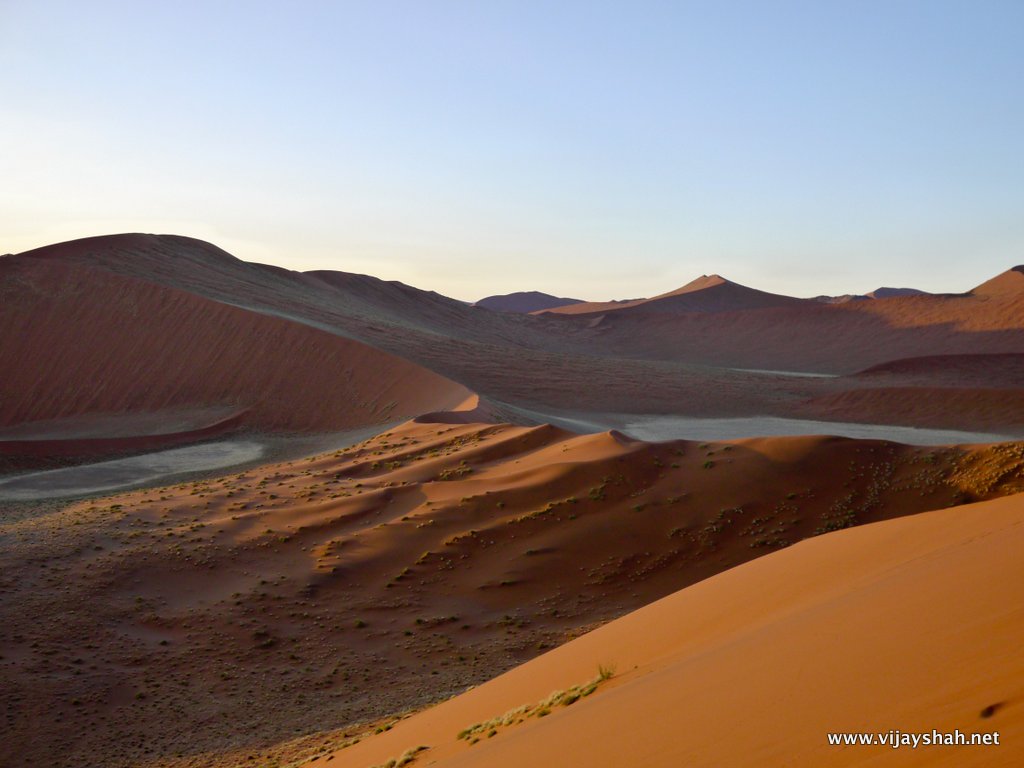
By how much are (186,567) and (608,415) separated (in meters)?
24.3

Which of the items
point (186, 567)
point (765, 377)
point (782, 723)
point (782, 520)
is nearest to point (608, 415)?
point (765, 377)

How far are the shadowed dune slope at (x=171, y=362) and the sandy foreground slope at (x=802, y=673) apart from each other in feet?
83.5

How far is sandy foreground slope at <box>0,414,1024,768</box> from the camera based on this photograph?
35.1 ft

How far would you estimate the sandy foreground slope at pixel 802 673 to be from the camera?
11.2 feet

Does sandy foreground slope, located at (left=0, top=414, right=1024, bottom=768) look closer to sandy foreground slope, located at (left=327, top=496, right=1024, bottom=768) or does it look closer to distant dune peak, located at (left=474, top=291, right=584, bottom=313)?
sandy foreground slope, located at (left=327, top=496, right=1024, bottom=768)

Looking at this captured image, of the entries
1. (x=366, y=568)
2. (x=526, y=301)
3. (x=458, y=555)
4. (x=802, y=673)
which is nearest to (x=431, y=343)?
(x=458, y=555)

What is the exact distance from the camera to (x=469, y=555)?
15.6m

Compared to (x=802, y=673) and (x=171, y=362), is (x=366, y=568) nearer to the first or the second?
(x=802, y=673)

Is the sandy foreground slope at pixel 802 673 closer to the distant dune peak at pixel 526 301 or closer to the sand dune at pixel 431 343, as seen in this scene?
the sand dune at pixel 431 343

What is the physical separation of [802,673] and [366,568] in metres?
11.7

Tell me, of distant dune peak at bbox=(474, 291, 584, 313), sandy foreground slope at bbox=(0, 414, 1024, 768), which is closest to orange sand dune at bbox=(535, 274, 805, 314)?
distant dune peak at bbox=(474, 291, 584, 313)

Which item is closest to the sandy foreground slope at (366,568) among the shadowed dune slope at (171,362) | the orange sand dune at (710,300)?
the shadowed dune slope at (171,362)

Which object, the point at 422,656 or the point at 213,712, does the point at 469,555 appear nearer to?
the point at 422,656

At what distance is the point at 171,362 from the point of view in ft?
131
